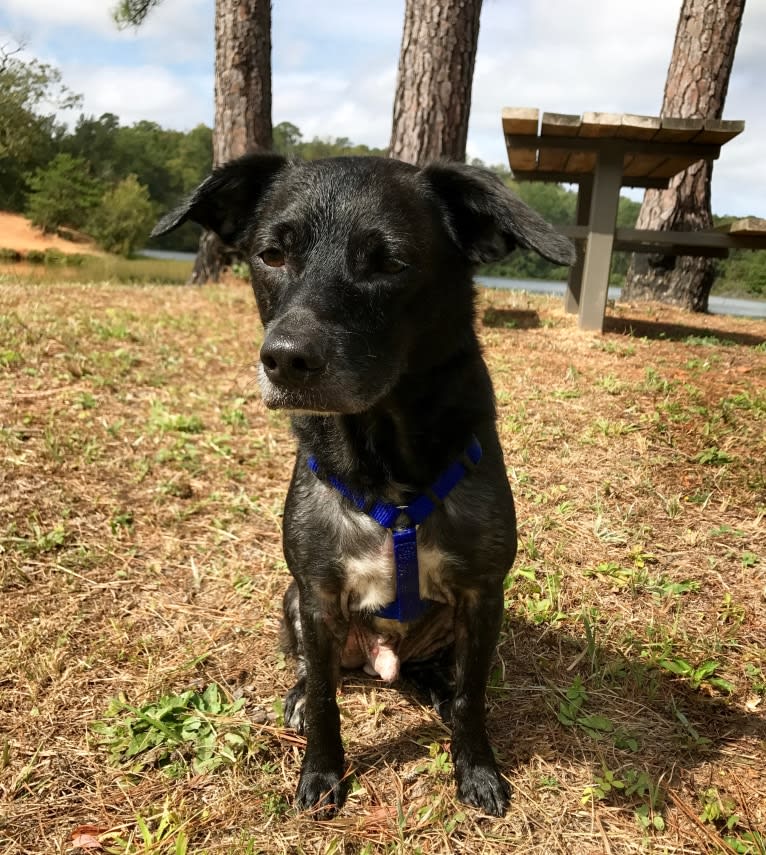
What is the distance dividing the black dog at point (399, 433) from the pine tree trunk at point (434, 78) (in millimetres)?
4536

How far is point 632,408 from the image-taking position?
4.61 metres

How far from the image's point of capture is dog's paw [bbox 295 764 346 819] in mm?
2025

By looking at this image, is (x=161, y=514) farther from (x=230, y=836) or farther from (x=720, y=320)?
(x=720, y=320)

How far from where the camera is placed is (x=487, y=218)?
208 centimetres

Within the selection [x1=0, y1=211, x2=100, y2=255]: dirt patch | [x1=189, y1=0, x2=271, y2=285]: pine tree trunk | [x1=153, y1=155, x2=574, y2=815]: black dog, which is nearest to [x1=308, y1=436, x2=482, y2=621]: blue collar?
[x1=153, y1=155, x2=574, y2=815]: black dog

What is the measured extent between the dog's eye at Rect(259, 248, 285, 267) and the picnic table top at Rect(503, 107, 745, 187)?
171 inches

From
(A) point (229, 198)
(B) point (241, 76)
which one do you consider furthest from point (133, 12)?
(A) point (229, 198)

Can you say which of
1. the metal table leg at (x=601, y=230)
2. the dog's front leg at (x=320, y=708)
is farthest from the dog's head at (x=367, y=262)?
the metal table leg at (x=601, y=230)

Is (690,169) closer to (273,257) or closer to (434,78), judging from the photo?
(434,78)

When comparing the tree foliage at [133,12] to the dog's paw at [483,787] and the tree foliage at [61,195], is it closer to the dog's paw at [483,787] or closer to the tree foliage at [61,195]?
the dog's paw at [483,787]

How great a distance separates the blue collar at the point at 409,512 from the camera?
197 cm

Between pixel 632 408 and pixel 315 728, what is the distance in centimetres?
331

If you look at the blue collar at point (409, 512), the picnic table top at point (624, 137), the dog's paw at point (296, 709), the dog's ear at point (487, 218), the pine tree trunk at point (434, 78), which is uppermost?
the pine tree trunk at point (434, 78)

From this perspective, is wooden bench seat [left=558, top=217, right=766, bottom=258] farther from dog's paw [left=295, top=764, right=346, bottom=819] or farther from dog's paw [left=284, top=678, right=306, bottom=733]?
dog's paw [left=295, top=764, right=346, bottom=819]
